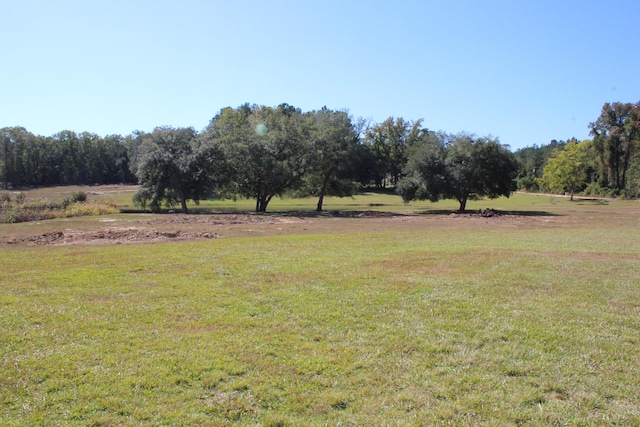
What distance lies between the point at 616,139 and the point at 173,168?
79404 millimetres

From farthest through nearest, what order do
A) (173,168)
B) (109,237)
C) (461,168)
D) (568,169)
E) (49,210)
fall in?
(568,169) → (461,168) → (173,168) → (49,210) → (109,237)

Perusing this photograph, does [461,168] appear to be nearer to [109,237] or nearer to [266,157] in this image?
[266,157]

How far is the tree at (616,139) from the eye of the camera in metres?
79.8

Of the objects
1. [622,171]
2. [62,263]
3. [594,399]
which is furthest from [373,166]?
[594,399]

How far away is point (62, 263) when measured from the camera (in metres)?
12.8

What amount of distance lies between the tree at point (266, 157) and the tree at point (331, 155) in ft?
3.70

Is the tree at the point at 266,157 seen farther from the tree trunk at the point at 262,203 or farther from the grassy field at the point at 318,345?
the grassy field at the point at 318,345

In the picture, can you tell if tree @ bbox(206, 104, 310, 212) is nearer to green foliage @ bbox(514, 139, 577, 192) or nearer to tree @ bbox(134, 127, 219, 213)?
tree @ bbox(134, 127, 219, 213)

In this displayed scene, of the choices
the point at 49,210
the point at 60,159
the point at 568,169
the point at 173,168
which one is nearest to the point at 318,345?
the point at 173,168

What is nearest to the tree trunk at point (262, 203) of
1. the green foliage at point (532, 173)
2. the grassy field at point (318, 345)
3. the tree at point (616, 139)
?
the grassy field at point (318, 345)

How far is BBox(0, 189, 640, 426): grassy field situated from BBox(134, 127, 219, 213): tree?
1208 inches

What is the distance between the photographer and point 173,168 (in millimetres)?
41594

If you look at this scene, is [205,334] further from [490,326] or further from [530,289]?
[530,289]

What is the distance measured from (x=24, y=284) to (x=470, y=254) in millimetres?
12400
